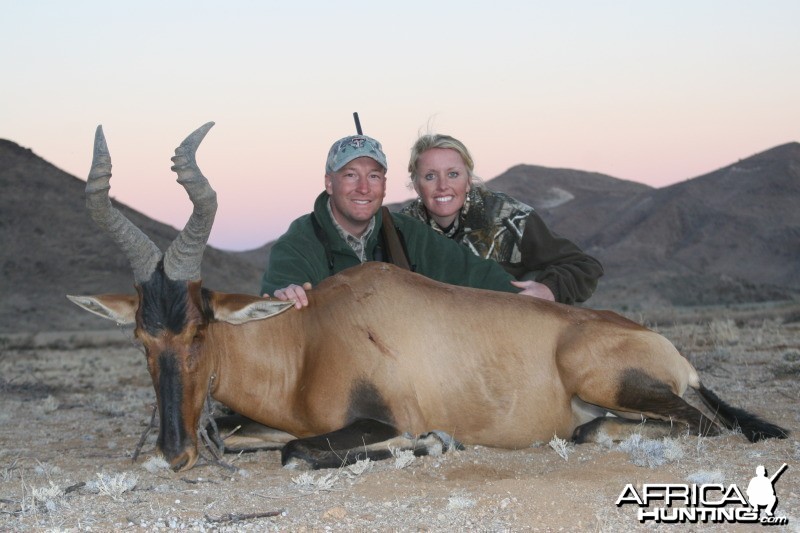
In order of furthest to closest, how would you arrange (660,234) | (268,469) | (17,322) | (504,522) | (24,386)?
(660,234), (17,322), (24,386), (268,469), (504,522)

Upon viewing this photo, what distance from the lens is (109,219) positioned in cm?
616

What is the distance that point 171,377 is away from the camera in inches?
231

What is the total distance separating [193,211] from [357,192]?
202 cm

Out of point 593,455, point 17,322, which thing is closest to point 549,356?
point 593,455

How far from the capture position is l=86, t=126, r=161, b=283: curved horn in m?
6.00

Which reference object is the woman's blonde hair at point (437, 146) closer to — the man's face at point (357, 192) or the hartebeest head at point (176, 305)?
the man's face at point (357, 192)

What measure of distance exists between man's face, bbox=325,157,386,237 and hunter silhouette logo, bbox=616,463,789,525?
3786 millimetres

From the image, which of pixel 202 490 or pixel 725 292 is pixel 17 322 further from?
pixel 202 490

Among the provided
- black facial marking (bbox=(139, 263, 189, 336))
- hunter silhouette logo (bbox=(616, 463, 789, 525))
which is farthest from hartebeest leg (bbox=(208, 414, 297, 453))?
hunter silhouette logo (bbox=(616, 463, 789, 525))

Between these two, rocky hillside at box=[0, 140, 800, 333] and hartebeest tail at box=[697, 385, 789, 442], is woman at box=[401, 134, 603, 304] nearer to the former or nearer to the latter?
hartebeest tail at box=[697, 385, 789, 442]

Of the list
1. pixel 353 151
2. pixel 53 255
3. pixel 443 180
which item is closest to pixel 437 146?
pixel 443 180

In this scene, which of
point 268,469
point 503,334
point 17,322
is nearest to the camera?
point 268,469

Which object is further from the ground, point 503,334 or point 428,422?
point 503,334

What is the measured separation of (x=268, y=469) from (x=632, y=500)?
2637mm
